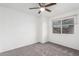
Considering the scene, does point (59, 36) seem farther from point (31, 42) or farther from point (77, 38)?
point (31, 42)

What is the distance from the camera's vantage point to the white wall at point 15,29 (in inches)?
119

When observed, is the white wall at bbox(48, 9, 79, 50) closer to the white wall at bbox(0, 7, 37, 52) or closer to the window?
the window

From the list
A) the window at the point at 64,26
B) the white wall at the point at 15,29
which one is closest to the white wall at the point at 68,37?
the window at the point at 64,26

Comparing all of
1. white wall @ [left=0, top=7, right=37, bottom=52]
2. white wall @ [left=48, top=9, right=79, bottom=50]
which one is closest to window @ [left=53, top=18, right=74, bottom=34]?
white wall @ [left=48, top=9, right=79, bottom=50]

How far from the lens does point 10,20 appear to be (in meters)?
3.25

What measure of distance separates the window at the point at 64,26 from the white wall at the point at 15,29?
168 centimetres

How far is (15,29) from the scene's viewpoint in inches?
136

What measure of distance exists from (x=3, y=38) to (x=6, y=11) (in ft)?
4.62

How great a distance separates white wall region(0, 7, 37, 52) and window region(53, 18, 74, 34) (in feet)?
5.50

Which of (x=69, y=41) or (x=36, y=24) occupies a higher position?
(x=36, y=24)

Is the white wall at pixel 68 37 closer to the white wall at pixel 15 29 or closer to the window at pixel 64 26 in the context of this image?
the window at pixel 64 26

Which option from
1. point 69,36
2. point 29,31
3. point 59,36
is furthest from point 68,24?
point 29,31

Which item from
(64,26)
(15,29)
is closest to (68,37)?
(64,26)

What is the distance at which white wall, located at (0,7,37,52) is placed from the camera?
119 inches
